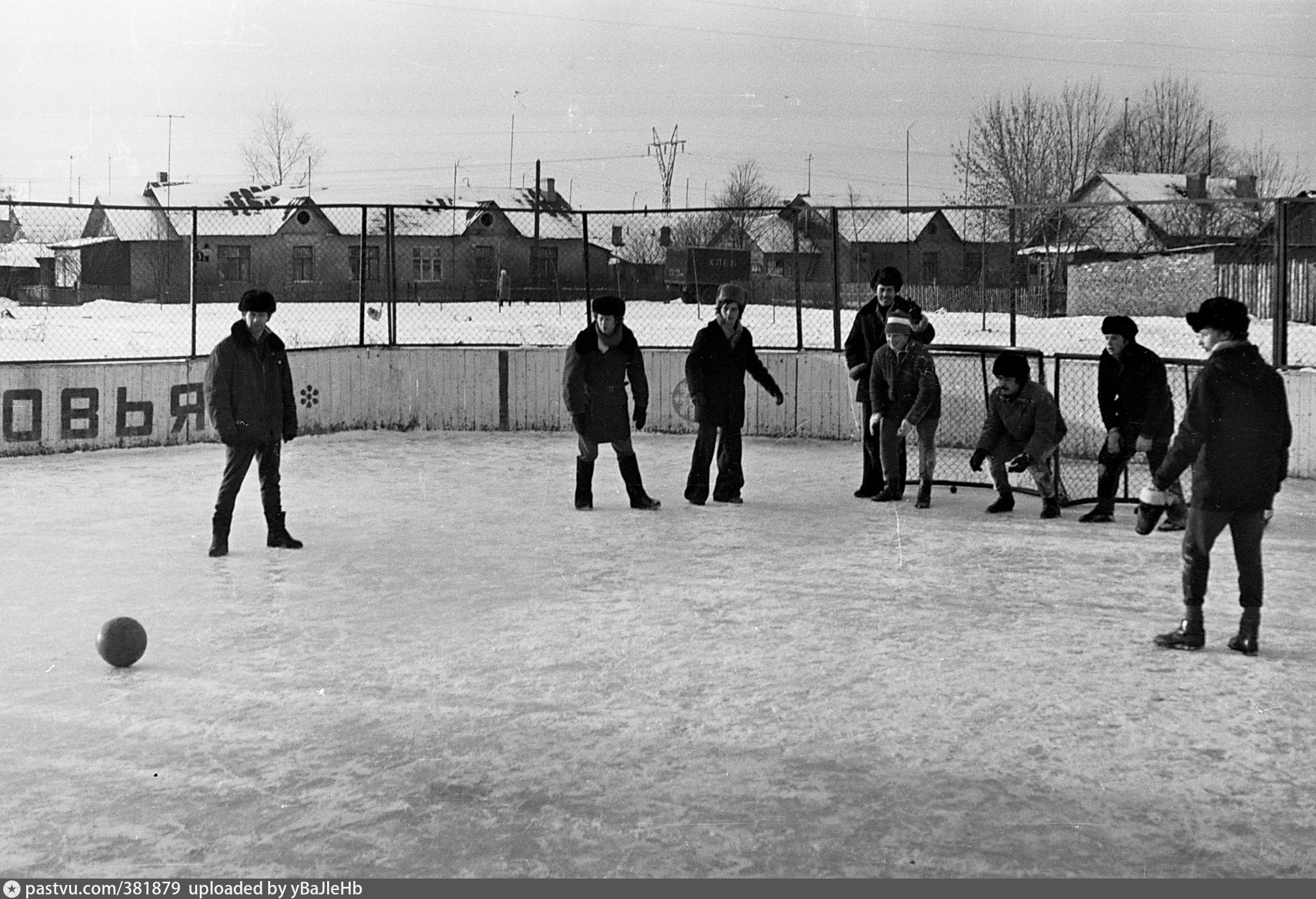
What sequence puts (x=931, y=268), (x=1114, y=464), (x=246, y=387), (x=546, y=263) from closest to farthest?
1. (x=246, y=387)
2. (x=1114, y=464)
3. (x=931, y=268)
4. (x=546, y=263)

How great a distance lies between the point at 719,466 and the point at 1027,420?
2.39 m

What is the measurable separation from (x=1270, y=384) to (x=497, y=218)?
121ft

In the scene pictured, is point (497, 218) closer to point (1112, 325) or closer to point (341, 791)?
point (1112, 325)

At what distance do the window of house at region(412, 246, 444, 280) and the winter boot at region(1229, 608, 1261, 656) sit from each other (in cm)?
3194

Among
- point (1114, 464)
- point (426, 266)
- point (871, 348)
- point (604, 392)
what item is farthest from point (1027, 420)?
point (426, 266)

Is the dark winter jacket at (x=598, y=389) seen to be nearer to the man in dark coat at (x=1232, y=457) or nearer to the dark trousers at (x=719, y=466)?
the dark trousers at (x=719, y=466)

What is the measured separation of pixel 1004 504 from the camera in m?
11.2

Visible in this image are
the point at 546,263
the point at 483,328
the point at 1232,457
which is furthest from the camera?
the point at 546,263

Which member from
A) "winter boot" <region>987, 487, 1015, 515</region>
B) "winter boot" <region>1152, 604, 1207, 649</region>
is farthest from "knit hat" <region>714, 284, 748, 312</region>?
"winter boot" <region>1152, 604, 1207, 649</region>


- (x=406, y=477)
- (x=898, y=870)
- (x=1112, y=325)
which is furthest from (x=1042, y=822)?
(x=406, y=477)

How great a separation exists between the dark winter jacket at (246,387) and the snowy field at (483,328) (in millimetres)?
8489

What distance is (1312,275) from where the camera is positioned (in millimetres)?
25516

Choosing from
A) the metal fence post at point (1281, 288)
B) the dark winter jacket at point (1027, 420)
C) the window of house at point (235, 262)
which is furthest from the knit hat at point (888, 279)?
the window of house at point (235, 262)

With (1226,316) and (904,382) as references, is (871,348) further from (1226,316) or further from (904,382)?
(1226,316)
